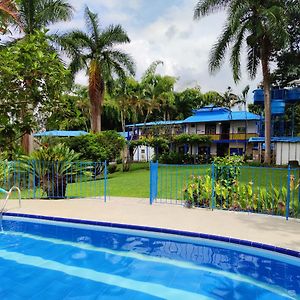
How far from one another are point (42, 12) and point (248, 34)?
13.7 meters

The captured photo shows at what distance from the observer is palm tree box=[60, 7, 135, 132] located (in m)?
24.7

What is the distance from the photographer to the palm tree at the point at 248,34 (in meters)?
22.6

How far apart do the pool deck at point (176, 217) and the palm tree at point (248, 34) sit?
15456 millimetres

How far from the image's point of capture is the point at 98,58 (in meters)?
25.1

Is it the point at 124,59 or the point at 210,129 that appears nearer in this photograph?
the point at 124,59

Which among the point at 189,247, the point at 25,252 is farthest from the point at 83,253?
the point at 189,247

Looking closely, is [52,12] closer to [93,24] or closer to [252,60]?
[93,24]

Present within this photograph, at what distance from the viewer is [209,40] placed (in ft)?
85.9

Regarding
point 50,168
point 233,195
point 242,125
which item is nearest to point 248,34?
point 233,195

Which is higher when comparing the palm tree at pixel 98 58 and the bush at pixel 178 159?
the palm tree at pixel 98 58

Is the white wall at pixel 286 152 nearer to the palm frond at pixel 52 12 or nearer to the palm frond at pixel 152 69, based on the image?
the palm frond at pixel 52 12

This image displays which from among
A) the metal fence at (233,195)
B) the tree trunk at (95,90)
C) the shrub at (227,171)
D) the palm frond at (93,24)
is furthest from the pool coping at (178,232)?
the palm frond at (93,24)

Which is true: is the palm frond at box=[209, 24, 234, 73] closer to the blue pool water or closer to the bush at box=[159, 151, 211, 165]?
the bush at box=[159, 151, 211, 165]

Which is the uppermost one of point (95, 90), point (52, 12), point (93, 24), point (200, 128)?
point (93, 24)
